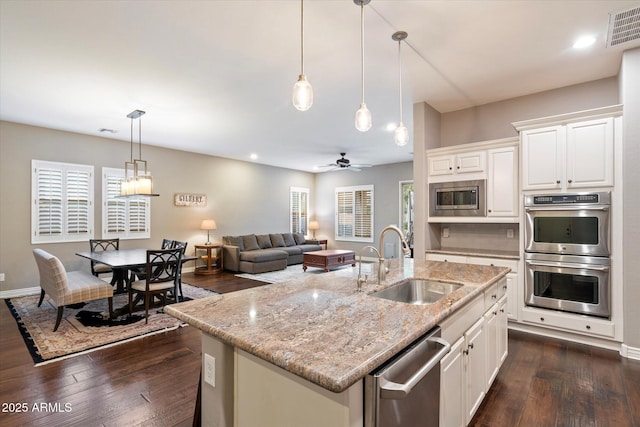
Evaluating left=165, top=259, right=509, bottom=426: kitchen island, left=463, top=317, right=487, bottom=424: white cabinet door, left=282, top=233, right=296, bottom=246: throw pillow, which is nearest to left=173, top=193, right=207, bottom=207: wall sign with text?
left=282, top=233, right=296, bottom=246: throw pillow

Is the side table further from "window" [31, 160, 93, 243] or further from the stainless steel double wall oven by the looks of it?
the stainless steel double wall oven

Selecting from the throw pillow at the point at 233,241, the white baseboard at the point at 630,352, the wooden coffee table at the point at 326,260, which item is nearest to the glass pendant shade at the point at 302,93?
the white baseboard at the point at 630,352

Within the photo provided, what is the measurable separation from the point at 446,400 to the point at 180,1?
121 inches

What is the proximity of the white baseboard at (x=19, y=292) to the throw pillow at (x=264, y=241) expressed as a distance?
4.37 meters

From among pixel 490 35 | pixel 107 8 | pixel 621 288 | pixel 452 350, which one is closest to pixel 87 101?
pixel 107 8

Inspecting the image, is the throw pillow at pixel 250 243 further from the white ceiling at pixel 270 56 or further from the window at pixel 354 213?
the white ceiling at pixel 270 56

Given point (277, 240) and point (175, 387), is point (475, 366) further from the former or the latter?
point (277, 240)

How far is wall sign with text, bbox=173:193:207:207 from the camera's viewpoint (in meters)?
7.06

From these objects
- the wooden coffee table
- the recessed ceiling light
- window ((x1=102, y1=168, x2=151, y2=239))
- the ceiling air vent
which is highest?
the ceiling air vent

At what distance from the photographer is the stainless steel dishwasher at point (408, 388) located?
1.02 m

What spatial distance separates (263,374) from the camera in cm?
118

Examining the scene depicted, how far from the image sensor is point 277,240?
28.3 feet

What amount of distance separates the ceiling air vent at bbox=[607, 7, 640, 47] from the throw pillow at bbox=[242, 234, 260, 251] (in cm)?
707

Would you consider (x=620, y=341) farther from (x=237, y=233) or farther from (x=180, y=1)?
(x=237, y=233)
